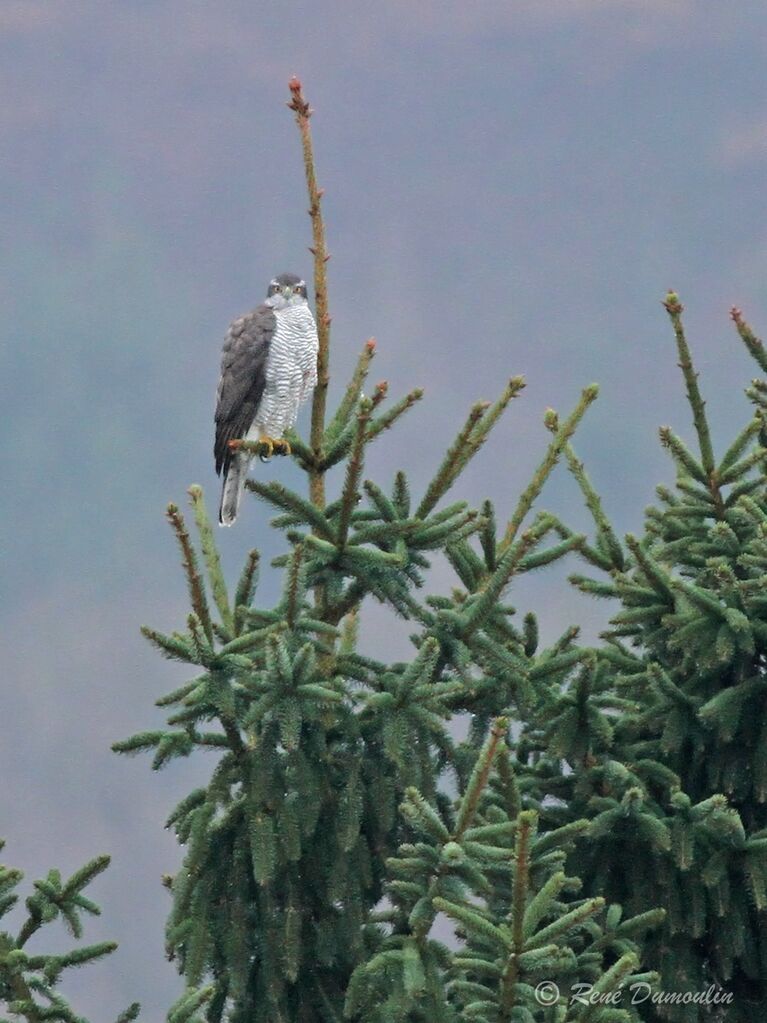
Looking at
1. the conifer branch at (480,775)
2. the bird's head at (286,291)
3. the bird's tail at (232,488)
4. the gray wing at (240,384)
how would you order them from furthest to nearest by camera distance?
1. the bird's head at (286,291)
2. the gray wing at (240,384)
3. the bird's tail at (232,488)
4. the conifer branch at (480,775)

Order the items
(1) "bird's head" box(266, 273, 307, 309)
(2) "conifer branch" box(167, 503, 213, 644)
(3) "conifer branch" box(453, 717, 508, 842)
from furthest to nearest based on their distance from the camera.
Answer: (1) "bird's head" box(266, 273, 307, 309) < (2) "conifer branch" box(167, 503, 213, 644) < (3) "conifer branch" box(453, 717, 508, 842)

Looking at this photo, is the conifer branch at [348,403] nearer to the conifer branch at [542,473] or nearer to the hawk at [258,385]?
the conifer branch at [542,473]

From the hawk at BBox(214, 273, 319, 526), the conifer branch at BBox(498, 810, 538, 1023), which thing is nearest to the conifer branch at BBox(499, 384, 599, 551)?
the conifer branch at BBox(498, 810, 538, 1023)

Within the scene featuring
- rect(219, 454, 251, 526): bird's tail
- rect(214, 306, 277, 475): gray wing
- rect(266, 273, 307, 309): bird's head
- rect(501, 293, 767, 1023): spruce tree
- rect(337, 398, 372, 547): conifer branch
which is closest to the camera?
rect(337, 398, 372, 547): conifer branch

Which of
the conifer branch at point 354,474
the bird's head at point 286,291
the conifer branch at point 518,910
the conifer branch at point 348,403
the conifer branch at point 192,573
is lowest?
the conifer branch at point 518,910

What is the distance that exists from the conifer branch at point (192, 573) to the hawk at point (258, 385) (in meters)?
4.82

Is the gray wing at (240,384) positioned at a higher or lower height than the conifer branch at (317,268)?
higher

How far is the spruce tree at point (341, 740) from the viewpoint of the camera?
22.3ft

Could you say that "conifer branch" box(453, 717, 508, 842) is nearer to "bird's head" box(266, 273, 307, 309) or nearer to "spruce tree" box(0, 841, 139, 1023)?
"spruce tree" box(0, 841, 139, 1023)

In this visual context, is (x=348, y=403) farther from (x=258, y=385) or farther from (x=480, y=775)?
(x=258, y=385)

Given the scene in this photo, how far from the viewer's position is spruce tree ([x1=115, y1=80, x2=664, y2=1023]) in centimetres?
679

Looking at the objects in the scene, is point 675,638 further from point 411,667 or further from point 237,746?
point 237,746

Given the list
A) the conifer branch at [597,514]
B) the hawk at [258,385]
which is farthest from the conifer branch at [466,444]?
the hawk at [258,385]

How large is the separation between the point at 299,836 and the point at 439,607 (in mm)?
1204
